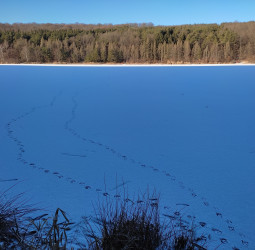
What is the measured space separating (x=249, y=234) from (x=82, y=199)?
4.19 feet

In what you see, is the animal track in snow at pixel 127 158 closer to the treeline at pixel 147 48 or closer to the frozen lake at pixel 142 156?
the frozen lake at pixel 142 156

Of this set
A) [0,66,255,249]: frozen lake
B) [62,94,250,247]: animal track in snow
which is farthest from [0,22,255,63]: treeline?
[62,94,250,247]: animal track in snow

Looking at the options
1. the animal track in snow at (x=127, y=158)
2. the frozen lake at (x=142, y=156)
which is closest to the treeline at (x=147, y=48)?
the frozen lake at (x=142, y=156)

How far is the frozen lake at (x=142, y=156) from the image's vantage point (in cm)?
222

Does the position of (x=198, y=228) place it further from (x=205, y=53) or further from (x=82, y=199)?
(x=205, y=53)

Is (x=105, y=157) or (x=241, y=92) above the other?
(x=241, y=92)

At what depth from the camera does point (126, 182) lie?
103 inches

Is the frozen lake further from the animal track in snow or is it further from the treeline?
the treeline

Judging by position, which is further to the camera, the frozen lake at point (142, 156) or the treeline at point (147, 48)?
the treeline at point (147, 48)

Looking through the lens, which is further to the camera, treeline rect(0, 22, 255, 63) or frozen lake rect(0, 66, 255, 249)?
treeline rect(0, 22, 255, 63)

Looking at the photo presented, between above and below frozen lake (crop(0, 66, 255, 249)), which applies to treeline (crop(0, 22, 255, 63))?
above

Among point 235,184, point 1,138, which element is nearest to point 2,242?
point 235,184

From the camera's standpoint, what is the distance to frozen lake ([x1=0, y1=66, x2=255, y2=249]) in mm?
2223

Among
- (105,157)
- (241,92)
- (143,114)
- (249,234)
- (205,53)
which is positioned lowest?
(249,234)
